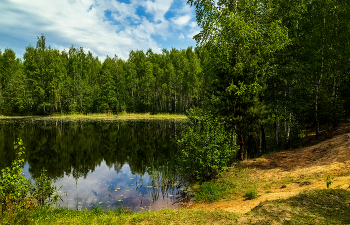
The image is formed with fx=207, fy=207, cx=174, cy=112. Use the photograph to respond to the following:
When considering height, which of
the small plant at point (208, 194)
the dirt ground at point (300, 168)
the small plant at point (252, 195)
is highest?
the dirt ground at point (300, 168)

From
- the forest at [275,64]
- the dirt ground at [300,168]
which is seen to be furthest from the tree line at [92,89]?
the dirt ground at [300,168]

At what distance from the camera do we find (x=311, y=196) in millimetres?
7594

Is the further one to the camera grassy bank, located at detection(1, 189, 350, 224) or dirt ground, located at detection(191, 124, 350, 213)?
dirt ground, located at detection(191, 124, 350, 213)

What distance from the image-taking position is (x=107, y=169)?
670 inches

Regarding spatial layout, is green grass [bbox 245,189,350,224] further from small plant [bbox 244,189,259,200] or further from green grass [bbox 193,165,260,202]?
green grass [bbox 193,165,260,202]

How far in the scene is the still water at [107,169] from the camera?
11.5 meters

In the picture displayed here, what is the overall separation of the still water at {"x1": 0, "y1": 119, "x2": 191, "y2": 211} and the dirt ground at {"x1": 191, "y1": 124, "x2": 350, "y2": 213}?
3185mm

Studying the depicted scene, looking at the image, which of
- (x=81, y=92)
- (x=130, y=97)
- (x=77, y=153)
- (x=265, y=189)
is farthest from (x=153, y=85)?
(x=265, y=189)

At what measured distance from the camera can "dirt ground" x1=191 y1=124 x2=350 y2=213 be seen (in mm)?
8977

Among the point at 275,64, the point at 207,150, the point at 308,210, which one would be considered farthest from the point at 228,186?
the point at 275,64

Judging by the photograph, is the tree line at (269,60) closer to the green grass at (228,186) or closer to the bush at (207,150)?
the bush at (207,150)

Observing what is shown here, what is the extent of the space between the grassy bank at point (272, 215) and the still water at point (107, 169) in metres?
3.32

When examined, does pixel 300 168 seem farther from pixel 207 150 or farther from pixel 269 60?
pixel 269 60

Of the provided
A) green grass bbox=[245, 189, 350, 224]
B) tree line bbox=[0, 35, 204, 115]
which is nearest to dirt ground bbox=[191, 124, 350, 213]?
green grass bbox=[245, 189, 350, 224]
